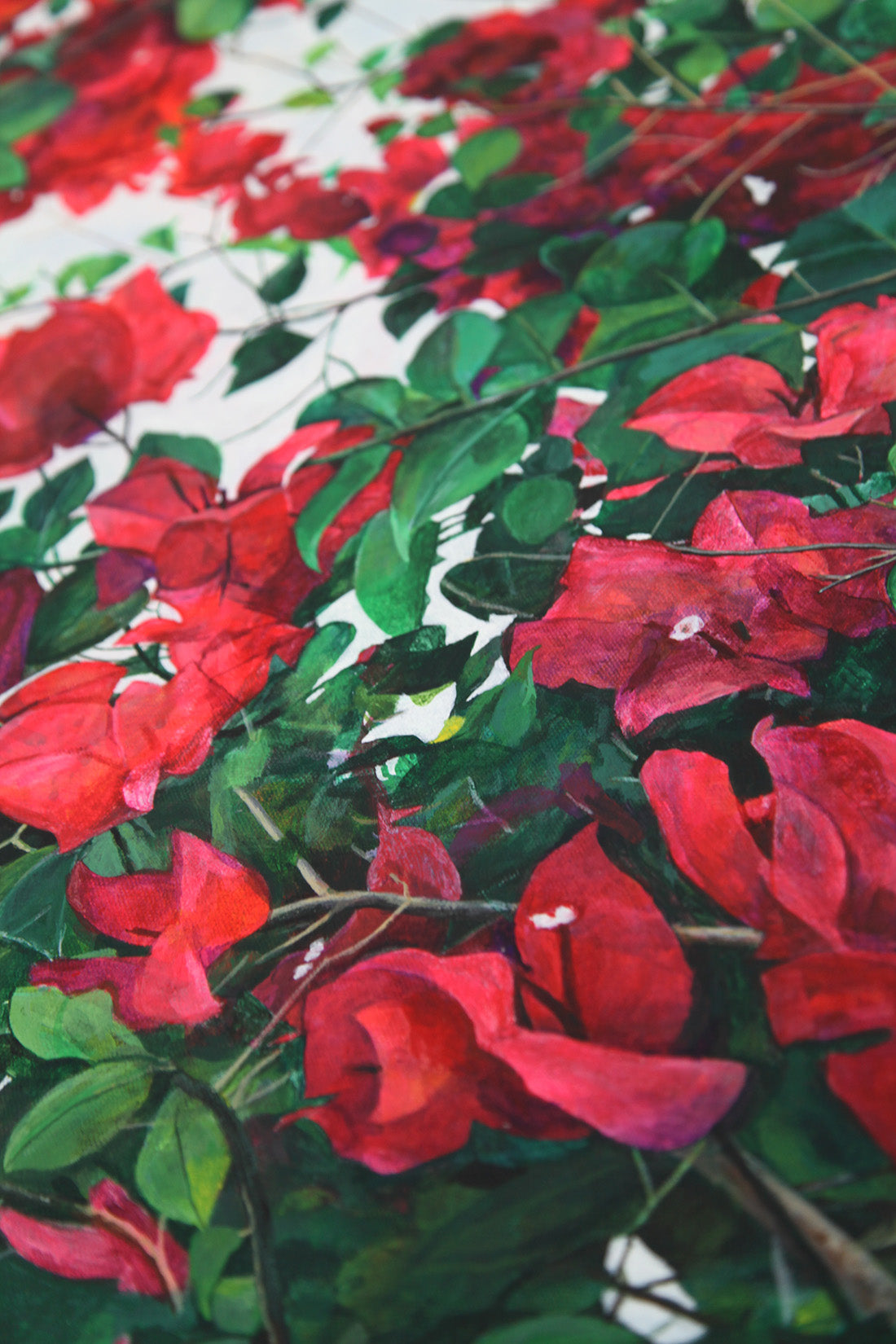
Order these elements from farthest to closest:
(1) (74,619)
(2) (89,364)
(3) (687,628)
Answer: (2) (89,364) < (1) (74,619) < (3) (687,628)

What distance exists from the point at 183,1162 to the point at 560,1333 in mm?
115

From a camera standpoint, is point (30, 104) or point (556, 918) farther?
point (30, 104)

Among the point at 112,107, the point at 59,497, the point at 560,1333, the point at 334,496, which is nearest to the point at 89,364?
the point at 59,497

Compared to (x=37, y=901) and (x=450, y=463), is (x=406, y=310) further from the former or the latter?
(x=37, y=901)

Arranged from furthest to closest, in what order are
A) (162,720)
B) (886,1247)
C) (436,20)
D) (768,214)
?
(436,20) → (768,214) → (162,720) → (886,1247)

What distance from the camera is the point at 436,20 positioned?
0.69 m

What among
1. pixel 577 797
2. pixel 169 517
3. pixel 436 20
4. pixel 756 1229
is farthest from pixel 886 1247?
pixel 436 20

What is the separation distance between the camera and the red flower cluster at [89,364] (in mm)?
522

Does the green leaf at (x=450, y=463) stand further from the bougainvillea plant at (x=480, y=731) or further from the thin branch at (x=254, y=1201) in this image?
the thin branch at (x=254, y=1201)

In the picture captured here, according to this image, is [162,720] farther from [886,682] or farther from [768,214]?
[768,214]

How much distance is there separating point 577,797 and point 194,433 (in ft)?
1.02

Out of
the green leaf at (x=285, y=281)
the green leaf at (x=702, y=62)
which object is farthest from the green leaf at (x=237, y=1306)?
the green leaf at (x=702, y=62)

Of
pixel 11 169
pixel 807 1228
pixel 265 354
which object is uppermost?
pixel 11 169

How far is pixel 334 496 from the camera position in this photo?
1.42 feet
